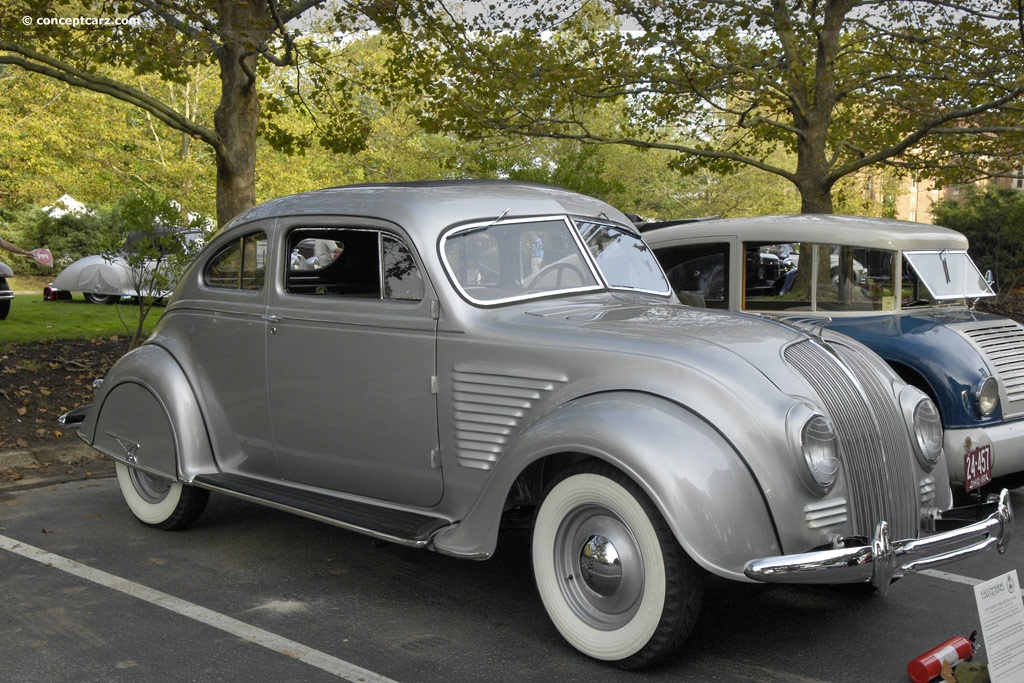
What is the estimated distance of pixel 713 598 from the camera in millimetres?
4676

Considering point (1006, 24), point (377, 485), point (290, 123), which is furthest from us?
point (290, 123)

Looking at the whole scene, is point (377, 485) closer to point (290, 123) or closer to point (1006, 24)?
point (1006, 24)

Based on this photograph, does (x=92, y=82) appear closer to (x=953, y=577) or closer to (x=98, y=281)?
(x=953, y=577)

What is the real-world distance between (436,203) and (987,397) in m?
3.53

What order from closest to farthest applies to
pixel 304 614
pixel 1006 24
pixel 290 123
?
pixel 304 614, pixel 1006 24, pixel 290 123

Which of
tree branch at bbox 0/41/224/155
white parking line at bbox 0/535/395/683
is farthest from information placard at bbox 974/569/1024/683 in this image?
tree branch at bbox 0/41/224/155

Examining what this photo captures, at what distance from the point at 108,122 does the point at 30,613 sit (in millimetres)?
26061

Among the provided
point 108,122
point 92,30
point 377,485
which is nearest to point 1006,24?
point 92,30

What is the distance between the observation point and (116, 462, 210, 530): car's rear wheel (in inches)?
221

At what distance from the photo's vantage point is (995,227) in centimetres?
2250

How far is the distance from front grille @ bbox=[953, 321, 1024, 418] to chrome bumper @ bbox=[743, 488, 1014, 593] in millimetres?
2568

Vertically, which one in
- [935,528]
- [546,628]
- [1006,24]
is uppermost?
[1006,24]

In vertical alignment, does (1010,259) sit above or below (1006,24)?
below

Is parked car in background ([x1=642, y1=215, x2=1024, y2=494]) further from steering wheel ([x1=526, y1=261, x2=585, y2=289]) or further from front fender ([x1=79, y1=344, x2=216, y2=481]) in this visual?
front fender ([x1=79, y1=344, x2=216, y2=481])
